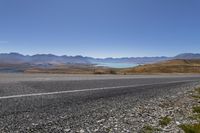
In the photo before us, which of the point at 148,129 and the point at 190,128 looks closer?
the point at 148,129

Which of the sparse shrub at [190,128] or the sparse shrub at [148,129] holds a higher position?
the sparse shrub at [148,129]

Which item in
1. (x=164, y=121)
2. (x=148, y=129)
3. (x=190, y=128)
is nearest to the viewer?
(x=148, y=129)

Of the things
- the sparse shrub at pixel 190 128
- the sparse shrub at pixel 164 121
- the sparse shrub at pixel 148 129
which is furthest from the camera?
the sparse shrub at pixel 164 121

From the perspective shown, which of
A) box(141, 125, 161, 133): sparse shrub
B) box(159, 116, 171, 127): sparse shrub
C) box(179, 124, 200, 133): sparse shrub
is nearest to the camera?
box(141, 125, 161, 133): sparse shrub

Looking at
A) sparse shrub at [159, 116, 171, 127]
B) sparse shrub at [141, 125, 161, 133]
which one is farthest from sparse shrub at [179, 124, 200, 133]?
sparse shrub at [141, 125, 161, 133]

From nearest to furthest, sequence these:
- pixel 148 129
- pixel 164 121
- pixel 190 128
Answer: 1. pixel 148 129
2. pixel 190 128
3. pixel 164 121

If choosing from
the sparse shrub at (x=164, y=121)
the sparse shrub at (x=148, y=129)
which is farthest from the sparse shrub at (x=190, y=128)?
the sparse shrub at (x=148, y=129)

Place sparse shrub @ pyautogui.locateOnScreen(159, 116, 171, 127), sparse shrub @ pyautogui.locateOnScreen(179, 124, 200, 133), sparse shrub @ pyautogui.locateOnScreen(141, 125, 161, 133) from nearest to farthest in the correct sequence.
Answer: sparse shrub @ pyautogui.locateOnScreen(141, 125, 161, 133)
sparse shrub @ pyautogui.locateOnScreen(179, 124, 200, 133)
sparse shrub @ pyautogui.locateOnScreen(159, 116, 171, 127)

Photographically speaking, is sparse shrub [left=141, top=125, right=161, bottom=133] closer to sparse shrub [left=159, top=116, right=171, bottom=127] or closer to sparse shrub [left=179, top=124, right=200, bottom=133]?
sparse shrub [left=159, top=116, right=171, bottom=127]

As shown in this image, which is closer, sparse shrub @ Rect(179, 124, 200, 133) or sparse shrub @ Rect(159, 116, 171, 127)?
sparse shrub @ Rect(179, 124, 200, 133)

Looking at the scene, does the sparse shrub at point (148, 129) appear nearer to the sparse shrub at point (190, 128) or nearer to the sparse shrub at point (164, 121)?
the sparse shrub at point (164, 121)

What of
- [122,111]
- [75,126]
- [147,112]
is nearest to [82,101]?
[122,111]

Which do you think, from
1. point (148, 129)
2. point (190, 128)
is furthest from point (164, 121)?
point (148, 129)

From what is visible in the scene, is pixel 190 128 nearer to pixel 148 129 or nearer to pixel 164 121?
pixel 164 121
